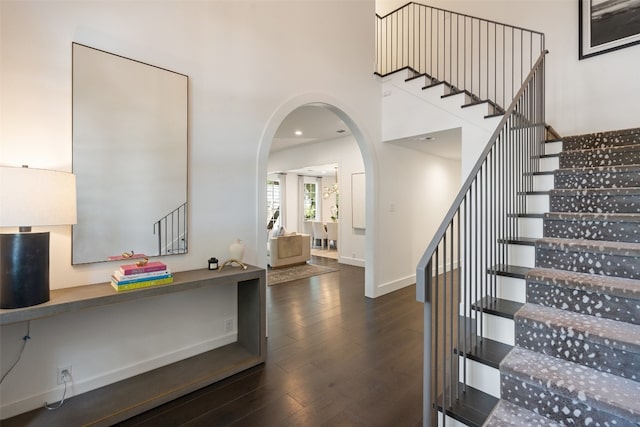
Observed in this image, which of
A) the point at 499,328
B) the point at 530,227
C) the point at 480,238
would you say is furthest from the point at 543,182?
the point at 499,328

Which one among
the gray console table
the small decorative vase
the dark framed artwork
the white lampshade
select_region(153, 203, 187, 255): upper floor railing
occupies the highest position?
the dark framed artwork

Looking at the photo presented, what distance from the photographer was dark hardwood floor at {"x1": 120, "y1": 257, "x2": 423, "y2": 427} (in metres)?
1.89

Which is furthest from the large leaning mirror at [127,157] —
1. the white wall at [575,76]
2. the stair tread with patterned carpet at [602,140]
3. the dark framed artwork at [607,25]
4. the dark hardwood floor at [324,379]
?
the dark framed artwork at [607,25]

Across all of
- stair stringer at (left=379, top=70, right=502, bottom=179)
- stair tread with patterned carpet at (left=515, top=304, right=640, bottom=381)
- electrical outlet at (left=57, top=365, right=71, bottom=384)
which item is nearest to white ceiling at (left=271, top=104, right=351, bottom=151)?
stair stringer at (left=379, top=70, right=502, bottom=179)

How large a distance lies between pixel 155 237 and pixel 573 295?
9.27ft

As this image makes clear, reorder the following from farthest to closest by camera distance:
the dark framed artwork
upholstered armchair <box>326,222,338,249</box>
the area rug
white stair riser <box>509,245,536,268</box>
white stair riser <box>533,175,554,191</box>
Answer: upholstered armchair <box>326,222,338,249</box> < the area rug < the dark framed artwork < white stair riser <box>533,175,554,191</box> < white stair riser <box>509,245,536,268</box>

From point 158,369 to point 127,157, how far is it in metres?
1.64

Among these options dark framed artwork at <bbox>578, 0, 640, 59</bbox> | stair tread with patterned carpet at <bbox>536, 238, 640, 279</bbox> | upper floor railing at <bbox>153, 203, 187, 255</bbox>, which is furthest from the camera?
dark framed artwork at <bbox>578, 0, 640, 59</bbox>

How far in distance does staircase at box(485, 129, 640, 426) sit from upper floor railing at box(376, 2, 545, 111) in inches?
86.8

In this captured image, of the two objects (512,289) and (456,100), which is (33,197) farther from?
(456,100)

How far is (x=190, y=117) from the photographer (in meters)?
2.52

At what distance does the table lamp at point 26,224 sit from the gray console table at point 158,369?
97 millimetres

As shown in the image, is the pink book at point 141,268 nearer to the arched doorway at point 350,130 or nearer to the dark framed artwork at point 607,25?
the arched doorway at point 350,130

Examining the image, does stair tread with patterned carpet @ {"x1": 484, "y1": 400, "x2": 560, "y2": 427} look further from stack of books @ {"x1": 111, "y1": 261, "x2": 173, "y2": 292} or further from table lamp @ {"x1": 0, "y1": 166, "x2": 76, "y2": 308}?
table lamp @ {"x1": 0, "y1": 166, "x2": 76, "y2": 308}
